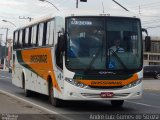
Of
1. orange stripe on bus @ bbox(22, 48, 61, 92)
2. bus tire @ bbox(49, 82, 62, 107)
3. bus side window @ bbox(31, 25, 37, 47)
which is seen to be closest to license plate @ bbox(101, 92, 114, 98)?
orange stripe on bus @ bbox(22, 48, 61, 92)

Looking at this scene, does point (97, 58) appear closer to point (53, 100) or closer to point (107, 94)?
point (107, 94)

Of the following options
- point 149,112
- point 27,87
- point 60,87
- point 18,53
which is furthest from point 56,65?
point 18,53

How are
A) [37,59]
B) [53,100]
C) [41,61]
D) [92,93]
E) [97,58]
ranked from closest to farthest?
[92,93] < [97,58] < [53,100] < [41,61] < [37,59]

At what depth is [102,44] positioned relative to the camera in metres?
16.4

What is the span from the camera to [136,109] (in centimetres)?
1766

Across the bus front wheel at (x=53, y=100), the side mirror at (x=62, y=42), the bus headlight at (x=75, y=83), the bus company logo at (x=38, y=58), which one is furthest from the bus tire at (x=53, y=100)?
the side mirror at (x=62, y=42)

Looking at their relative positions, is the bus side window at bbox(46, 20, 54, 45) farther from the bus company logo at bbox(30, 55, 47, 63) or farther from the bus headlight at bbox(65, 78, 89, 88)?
the bus headlight at bbox(65, 78, 89, 88)

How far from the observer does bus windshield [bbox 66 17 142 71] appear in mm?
16297

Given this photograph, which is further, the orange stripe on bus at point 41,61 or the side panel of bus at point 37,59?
the orange stripe on bus at point 41,61

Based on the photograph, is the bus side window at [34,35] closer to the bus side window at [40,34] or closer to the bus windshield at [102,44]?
the bus side window at [40,34]

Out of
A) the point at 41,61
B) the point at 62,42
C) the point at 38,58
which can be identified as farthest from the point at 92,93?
the point at 38,58

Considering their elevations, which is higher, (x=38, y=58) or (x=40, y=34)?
(x=40, y=34)

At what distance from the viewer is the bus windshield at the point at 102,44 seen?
16.3 m

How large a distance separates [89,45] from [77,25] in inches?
30.7
